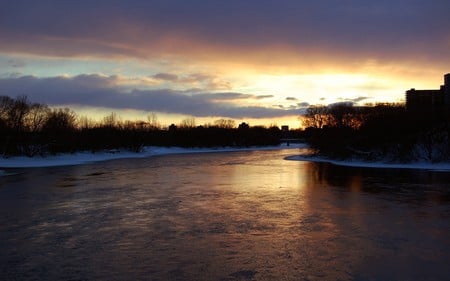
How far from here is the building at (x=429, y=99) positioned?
175ft

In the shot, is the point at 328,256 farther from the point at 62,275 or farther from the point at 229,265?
the point at 62,275

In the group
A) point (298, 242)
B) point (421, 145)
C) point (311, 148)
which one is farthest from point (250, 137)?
point (298, 242)

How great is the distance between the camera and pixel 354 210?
15812 mm

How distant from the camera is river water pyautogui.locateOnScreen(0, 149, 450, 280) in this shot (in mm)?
8516

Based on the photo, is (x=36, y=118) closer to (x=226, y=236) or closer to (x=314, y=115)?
(x=314, y=115)

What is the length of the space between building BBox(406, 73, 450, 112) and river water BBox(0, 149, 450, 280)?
3590 cm

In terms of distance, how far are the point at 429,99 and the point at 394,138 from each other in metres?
36.5

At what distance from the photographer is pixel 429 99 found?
3095 inches

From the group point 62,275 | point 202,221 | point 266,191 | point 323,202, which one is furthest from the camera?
point 266,191

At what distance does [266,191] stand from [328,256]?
487 inches

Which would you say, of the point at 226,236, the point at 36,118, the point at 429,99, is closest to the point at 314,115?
the point at 429,99

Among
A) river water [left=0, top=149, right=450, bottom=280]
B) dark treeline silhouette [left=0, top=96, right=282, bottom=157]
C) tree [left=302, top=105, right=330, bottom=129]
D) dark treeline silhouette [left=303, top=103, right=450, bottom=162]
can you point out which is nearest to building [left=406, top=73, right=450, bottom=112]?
dark treeline silhouette [left=303, top=103, right=450, bottom=162]

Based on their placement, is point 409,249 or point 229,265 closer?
point 229,265

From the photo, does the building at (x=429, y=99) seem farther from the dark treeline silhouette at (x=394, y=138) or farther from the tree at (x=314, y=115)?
the tree at (x=314, y=115)
